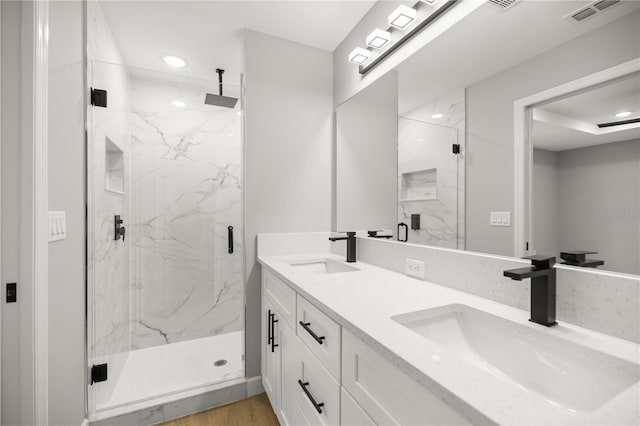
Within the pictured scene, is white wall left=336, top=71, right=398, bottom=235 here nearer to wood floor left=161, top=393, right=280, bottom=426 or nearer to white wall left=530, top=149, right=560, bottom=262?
white wall left=530, top=149, right=560, bottom=262

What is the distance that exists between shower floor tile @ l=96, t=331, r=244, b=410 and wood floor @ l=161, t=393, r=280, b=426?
0.16 m

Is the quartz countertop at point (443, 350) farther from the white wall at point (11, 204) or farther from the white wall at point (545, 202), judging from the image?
the white wall at point (11, 204)

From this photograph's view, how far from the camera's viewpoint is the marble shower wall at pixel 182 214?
2252mm

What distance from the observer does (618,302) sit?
2.23ft

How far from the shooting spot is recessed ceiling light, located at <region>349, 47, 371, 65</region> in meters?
1.73

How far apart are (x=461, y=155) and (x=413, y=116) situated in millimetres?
367

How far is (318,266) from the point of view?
6.08ft

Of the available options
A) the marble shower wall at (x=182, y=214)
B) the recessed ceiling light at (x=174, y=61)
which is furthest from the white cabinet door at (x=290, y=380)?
the recessed ceiling light at (x=174, y=61)

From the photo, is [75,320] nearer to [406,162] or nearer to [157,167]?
[157,167]

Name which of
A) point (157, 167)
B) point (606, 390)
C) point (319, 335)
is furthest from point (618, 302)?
point (157, 167)

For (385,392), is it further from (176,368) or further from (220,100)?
(220,100)

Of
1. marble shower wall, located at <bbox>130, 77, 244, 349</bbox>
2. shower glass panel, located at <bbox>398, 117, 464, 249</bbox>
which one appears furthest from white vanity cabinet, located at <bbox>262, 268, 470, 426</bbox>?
marble shower wall, located at <bbox>130, 77, 244, 349</bbox>

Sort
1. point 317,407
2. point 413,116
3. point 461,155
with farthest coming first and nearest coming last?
point 413,116
point 461,155
point 317,407

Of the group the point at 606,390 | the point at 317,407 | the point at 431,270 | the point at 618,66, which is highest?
the point at 618,66
